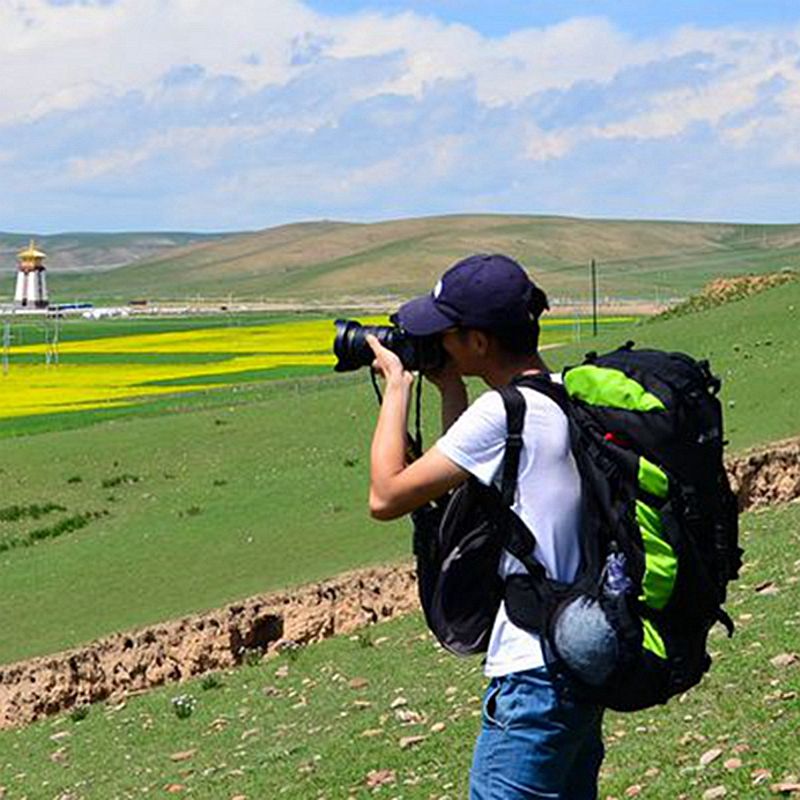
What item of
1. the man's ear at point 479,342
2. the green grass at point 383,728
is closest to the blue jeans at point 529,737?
the man's ear at point 479,342

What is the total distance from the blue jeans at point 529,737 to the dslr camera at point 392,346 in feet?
3.95

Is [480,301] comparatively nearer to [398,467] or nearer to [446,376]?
[446,376]

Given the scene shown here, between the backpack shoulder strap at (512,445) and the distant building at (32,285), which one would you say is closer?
the backpack shoulder strap at (512,445)

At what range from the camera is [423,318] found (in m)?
6.28

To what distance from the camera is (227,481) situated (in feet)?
108

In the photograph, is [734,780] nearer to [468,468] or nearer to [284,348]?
[468,468]

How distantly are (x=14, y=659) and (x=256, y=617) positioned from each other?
10.4 feet

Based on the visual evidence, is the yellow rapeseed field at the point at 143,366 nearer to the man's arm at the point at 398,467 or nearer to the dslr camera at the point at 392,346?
the dslr camera at the point at 392,346

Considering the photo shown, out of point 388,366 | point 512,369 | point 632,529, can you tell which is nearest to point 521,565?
point 632,529

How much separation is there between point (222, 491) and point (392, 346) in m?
25.6

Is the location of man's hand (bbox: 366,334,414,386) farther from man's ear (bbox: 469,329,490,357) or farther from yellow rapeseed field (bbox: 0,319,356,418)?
yellow rapeseed field (bbox: 0,319,356,418)

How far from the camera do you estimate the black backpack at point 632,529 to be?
5.76m

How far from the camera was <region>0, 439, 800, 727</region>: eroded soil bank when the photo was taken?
1970cm

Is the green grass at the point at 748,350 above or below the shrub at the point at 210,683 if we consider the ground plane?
above
